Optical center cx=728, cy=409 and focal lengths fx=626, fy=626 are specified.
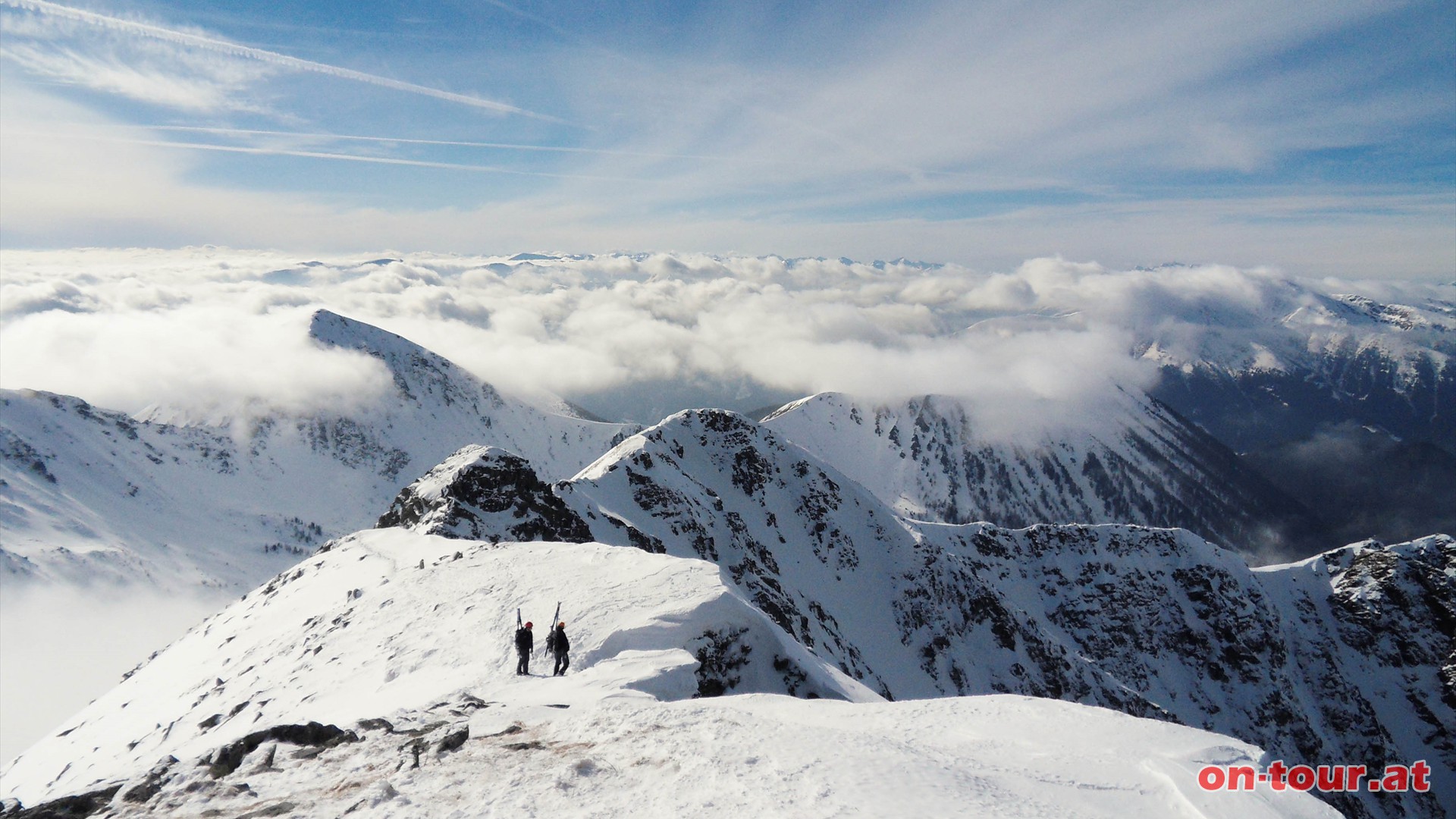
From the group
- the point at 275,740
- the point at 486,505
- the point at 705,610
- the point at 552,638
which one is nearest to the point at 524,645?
the point at 552,638

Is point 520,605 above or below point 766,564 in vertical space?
above

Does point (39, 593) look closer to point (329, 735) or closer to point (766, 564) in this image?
point (766, 564)

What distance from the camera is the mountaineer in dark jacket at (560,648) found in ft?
71.2

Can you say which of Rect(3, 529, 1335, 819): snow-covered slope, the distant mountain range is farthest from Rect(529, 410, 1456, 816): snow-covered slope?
Rect(3, 529, 1335, 819): snow-covered slope

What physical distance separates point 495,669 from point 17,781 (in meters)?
37.7

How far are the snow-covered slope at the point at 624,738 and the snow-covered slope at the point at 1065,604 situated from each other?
171 feet

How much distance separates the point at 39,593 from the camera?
13500 cm

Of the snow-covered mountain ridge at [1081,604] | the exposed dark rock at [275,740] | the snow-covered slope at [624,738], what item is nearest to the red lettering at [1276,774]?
the snow-covered slope at [624,738]

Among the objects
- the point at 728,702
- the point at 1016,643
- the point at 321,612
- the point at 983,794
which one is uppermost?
the point at 983,794

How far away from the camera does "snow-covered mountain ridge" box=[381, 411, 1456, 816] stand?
9819 cm

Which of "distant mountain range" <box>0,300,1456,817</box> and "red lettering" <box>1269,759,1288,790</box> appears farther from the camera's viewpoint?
"distant mountain range" <box>0,300,1456,817</box>

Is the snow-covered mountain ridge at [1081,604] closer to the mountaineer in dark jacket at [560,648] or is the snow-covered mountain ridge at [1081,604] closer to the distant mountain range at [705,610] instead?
the distant mountain range at [705,610]

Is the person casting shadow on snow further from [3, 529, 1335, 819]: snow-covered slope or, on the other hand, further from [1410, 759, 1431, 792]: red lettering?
[1410, 759, 1431, 792]: red lettering

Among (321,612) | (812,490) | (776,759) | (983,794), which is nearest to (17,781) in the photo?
(321,612)
